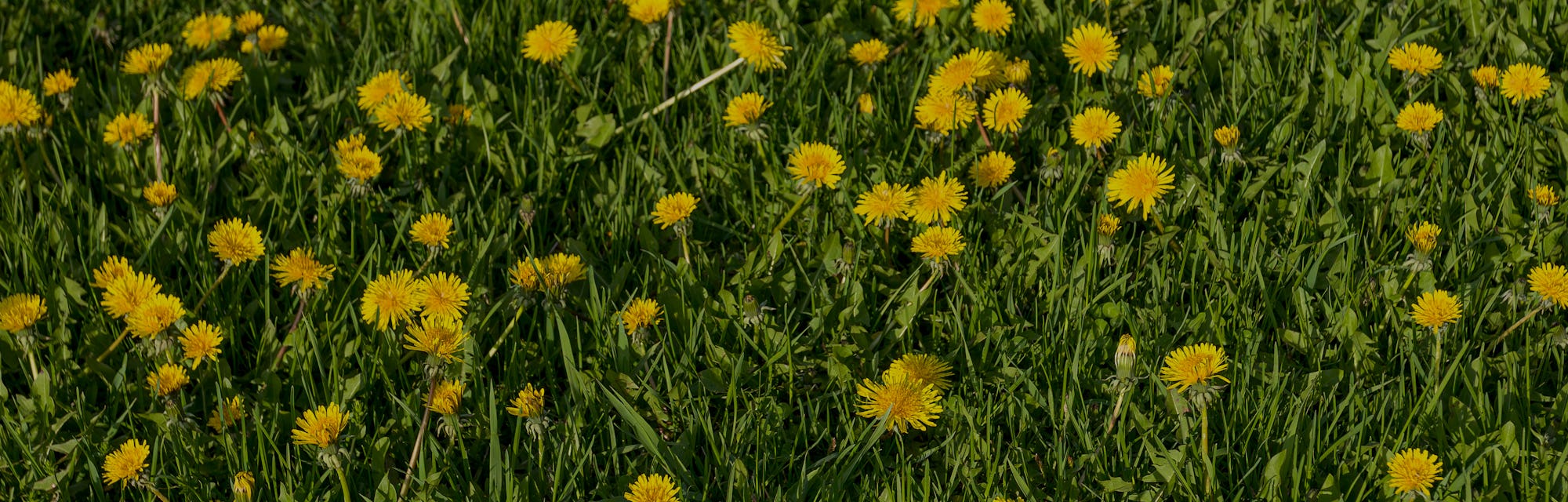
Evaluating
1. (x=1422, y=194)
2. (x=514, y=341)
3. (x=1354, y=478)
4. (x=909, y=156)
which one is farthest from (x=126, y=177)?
(x=1422, y=194)

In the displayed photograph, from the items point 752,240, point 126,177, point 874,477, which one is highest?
point 752,240

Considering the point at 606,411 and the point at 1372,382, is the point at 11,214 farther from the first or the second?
the point at 1372,382

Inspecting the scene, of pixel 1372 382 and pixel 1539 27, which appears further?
pixel 1539 27

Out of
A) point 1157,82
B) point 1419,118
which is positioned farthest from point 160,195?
point 1419,118

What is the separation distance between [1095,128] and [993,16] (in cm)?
47

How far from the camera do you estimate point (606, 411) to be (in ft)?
7.93

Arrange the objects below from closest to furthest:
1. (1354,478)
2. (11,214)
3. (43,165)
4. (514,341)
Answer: (1354,478)
(514,341)
(11,214)
(43,165)

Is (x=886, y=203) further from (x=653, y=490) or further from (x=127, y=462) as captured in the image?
(x=127, y=462)

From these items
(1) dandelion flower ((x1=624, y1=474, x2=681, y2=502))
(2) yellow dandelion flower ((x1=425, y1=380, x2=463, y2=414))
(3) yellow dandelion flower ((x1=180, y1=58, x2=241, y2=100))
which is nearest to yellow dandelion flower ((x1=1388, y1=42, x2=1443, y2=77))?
(1) dandelion flower ((x1=624, y1=474, x2=681, y2=502))

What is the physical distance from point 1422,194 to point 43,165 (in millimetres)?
3068

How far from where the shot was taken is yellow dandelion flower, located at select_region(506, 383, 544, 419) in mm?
2264

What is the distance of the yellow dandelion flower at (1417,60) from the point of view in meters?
2.81

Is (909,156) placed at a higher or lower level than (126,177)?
higher

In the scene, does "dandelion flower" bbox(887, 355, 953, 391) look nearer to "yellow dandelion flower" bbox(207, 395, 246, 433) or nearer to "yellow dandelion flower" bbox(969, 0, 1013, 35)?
"yellow dandelion flower" bbox(969, 0, 1013, 35)
